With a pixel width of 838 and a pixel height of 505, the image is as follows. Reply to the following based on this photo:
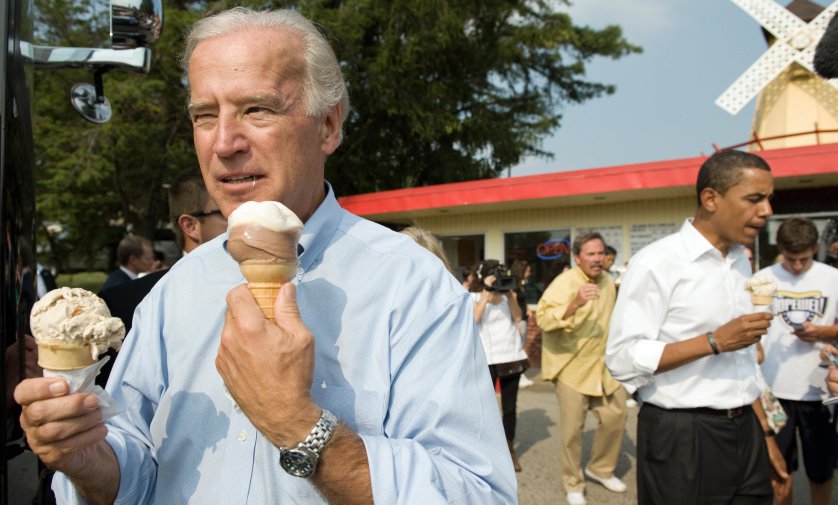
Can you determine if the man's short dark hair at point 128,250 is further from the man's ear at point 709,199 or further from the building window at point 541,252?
the building window at point 541,252

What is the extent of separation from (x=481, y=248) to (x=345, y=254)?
11.7m

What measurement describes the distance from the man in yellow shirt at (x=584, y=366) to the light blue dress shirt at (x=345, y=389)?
440 centimetres

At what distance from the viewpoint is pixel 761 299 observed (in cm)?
307

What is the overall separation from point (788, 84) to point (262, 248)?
60.7 ft

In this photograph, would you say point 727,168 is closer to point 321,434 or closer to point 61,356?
point 321,434

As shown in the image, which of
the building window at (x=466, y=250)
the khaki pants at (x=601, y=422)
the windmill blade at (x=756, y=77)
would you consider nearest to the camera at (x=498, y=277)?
the khaki pants at (x=601, y=422)

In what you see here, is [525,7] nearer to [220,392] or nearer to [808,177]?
[808,177]

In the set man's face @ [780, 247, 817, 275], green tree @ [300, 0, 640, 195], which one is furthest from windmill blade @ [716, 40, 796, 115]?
man's face @ [780, 247, 817, 275]

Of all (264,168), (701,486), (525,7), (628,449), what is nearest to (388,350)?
(264,168)

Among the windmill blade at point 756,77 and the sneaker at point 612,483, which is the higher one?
the windmill blade at point 756,77

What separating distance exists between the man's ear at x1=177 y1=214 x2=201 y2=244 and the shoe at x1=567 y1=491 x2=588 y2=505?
12.5 ft

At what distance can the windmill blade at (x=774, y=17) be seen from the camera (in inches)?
626

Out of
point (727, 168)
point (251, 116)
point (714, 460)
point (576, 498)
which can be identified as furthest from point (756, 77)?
point (251, 116)

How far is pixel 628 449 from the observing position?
6648 millimetres
